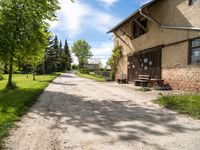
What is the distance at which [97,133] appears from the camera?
5.80m

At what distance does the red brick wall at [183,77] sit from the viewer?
13727mm

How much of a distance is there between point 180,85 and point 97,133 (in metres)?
10.4

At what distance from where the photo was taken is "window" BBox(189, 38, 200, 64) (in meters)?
13.7

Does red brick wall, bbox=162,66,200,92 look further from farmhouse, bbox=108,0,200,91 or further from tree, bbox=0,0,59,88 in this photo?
tree, bbox=0,0,59,88

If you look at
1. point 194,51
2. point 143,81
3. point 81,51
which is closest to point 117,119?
point 194,51

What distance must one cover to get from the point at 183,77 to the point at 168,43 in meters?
2.73

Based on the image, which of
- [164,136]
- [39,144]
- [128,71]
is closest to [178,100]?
[164,136]

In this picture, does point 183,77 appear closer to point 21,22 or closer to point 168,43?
point 168,43

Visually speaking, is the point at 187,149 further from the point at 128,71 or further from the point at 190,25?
the point at 128,71

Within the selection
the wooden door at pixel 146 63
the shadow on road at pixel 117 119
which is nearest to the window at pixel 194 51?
the wooden door at pixel 146 63

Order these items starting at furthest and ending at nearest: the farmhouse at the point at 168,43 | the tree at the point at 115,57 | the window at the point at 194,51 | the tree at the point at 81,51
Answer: the tree at the point at 81,51, the tree at the point at 115,57, the farmhouse at the point at 168,43, the window at the point at 194,51

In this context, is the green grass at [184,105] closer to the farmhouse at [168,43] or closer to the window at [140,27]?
the farmhouse at [168,43]

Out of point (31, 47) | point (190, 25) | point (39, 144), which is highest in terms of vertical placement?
point (190, 25)

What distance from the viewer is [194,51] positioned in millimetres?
14031
